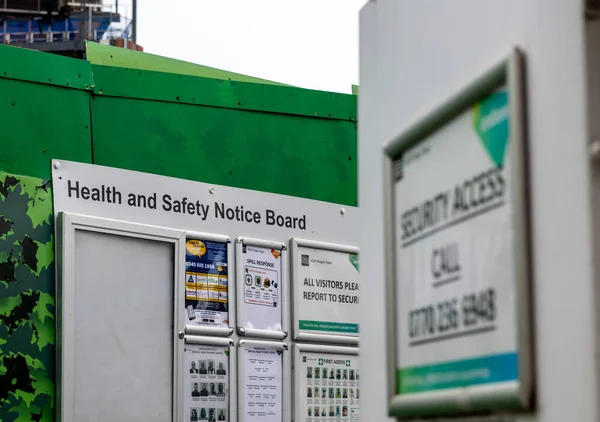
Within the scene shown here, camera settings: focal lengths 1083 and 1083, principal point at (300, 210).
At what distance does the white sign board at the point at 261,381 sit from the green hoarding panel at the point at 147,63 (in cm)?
196

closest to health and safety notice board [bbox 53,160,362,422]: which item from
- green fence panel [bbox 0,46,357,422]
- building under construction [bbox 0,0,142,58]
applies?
green fence panel [bbox 0,46,357,422]

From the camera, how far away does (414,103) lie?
3.09 meters

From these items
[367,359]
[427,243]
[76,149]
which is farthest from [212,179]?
[427,243]

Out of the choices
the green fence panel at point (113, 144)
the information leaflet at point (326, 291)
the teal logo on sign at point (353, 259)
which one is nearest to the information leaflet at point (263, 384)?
the information leaflet at point (326, 291)

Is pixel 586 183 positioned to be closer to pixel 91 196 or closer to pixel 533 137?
pixel 533 137

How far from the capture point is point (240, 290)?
669cm

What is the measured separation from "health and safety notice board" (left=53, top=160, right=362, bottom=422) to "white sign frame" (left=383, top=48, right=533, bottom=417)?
133 inches

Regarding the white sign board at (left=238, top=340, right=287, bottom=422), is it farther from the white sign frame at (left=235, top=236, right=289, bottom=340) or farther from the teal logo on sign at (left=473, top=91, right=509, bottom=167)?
the teal logo on sign at (left=473, top=91, right=509, bottom=167)

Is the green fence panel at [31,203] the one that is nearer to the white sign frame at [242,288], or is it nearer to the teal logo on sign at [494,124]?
the white sign frame at [242,288]

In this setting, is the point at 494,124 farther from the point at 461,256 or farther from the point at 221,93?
the point at 221,93

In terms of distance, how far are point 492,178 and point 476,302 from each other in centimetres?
29

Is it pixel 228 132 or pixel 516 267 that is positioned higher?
pixel 228 132

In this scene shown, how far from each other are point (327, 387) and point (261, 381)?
0.58 meters

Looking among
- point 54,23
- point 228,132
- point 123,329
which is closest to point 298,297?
point 228,132
